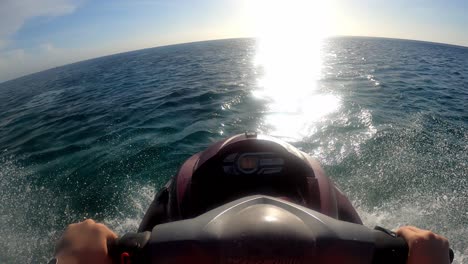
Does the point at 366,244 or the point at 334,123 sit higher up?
the point at 366,244

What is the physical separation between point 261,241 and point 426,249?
0.81 m

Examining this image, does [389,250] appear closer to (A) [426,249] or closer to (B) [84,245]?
(A) [426,249]

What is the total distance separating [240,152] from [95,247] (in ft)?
6.06

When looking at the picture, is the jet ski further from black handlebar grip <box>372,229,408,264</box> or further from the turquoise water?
the turquoise water

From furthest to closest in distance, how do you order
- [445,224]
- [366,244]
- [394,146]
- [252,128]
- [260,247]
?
[252,128] → [394,146] → [445,224] → [366,244] → [260,247]

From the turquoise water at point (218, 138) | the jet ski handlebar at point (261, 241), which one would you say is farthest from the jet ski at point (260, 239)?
the turquoise water at point (218, 138)

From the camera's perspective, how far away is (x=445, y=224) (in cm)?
466

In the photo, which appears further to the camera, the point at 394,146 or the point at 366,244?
the point at 394,146

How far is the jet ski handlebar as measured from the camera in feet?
3.61

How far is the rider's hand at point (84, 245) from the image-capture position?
1.26 m

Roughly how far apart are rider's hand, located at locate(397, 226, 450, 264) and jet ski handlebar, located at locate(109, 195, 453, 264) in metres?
0.05

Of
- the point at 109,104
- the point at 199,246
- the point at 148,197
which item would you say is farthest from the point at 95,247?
the point at 109,104

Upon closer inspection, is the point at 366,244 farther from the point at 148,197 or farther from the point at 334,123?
the point at 334,123

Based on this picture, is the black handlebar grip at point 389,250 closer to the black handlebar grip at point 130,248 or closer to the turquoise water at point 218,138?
the black handlebar grip at point 130,248
